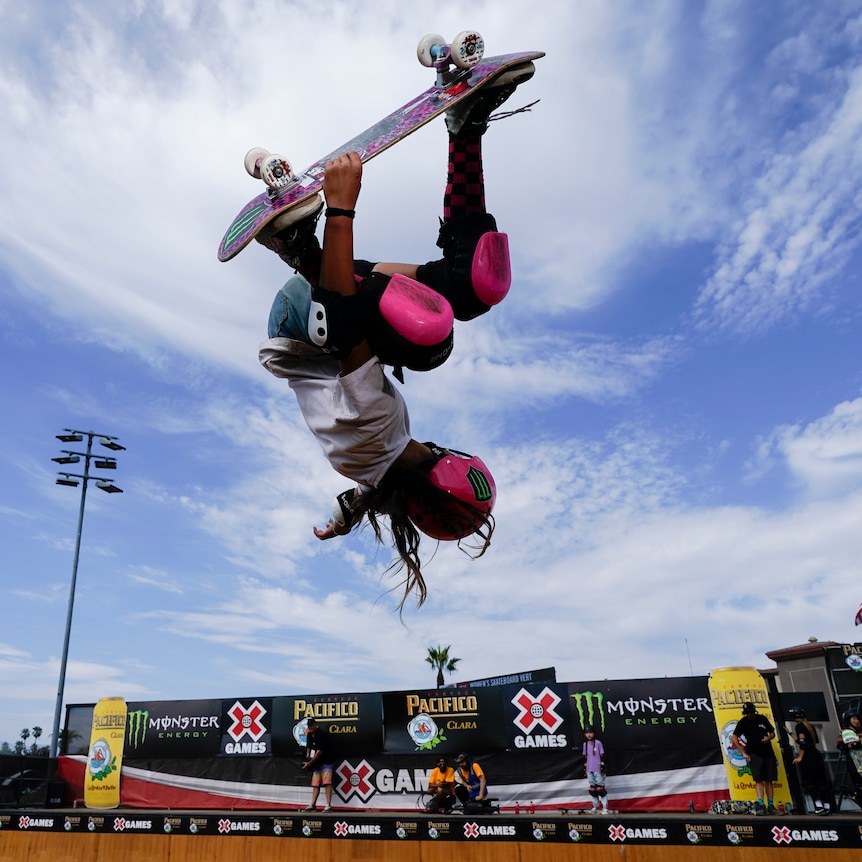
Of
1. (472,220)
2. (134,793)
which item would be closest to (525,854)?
(472,220)

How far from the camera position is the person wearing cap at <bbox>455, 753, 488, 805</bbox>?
9602 mm

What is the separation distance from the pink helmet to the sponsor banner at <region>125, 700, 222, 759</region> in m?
10.7

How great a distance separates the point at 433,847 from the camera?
6395mm

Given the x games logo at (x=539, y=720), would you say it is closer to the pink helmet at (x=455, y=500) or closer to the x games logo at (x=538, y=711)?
the x games logo at (x=538, y=711)

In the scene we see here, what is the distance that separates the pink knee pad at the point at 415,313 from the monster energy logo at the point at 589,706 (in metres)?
9.04

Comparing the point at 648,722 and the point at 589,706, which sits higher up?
the point at 589,706

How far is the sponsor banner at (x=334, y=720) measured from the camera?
10.9 metres

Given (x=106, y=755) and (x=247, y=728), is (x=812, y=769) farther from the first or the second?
(x=106, y=755)

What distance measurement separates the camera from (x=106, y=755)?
1263 centimetres

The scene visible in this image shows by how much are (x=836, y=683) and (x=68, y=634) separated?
47.9 feet

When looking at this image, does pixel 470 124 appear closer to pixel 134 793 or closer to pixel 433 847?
pixel 433 847

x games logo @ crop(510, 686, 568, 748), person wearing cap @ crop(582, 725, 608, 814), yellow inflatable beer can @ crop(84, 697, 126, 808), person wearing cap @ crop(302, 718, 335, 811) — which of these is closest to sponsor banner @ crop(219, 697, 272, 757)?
person wearing cap @ crop(302, 718, 335, 811)

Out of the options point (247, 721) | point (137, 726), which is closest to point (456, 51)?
point (247, 721)

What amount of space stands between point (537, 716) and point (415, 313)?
931 centimetres
